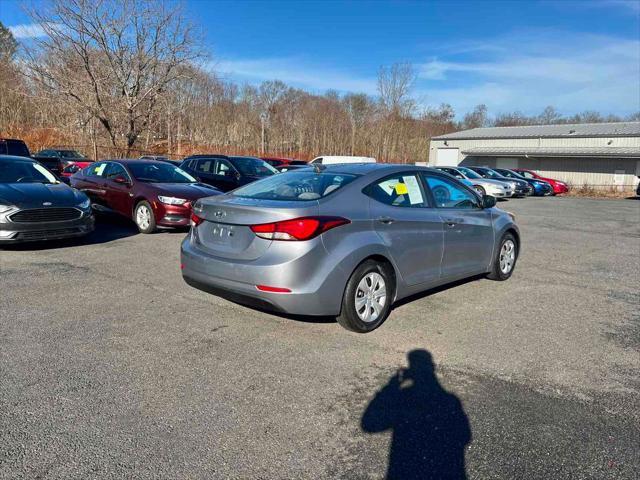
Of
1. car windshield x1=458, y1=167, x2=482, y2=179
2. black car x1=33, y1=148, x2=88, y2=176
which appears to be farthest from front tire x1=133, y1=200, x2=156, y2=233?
car windshield x1=458, y1=167, x2=482, y2=179

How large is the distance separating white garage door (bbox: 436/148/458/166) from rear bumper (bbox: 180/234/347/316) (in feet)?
160

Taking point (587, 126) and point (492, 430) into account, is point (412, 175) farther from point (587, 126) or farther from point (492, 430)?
point (587, 126)

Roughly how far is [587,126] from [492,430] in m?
→ 51.4

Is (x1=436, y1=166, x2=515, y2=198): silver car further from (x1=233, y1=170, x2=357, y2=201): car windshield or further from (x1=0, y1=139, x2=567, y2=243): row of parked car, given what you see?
(x1=233, y1=170, x2=357, y2=201): car windshield

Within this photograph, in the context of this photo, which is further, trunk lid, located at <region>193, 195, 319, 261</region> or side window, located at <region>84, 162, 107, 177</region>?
side window, located at <region>84, 162, 107, 177</region>

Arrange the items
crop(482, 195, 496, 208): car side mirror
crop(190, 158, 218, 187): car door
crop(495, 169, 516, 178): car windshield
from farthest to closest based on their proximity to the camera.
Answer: crop(495, 169, 516, 178): car windshield
crop(190, 158, 218, 187): car door
crop(482, 195, 496, 208): car side mirror

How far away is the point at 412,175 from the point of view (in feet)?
17.1

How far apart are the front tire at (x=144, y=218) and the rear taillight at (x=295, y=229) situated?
6110 mm

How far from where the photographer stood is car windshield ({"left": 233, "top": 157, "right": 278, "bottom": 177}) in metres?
13.8

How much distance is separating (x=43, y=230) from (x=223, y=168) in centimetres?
685

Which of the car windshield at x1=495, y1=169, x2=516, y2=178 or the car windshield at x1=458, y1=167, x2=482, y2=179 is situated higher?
the car windshield at x1=495, y1=169, x2=516, y2=178

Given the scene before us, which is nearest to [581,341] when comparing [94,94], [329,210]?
[329,210]

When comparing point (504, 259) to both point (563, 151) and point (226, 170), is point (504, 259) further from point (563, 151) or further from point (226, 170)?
point (563, 151)

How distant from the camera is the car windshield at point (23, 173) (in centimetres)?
836
